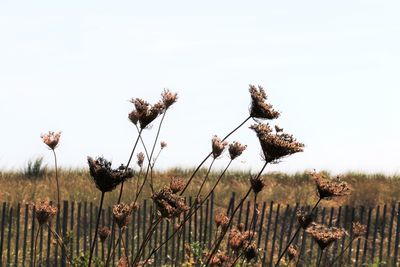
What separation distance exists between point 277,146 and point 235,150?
0.86m

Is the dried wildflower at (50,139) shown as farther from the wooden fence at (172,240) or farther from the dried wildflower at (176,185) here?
the wooden fence at (172,240)

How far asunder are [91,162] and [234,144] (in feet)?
4.11

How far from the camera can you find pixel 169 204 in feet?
10.1

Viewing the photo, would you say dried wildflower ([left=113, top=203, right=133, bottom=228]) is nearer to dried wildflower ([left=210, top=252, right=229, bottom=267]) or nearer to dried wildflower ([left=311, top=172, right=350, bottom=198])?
dried wildflower ([left=210, top=252, right=229, bottom=267])

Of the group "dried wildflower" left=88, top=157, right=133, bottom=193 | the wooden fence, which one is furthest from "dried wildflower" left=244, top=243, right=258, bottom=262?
the wooden fence

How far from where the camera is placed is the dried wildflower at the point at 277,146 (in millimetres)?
3145

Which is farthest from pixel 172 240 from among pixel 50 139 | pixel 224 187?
pixel 50 139

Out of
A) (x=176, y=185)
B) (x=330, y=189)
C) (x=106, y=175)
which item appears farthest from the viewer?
(x=176, y=185)

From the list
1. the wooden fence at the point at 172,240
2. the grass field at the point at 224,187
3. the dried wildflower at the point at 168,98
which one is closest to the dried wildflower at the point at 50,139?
the dried wildflower at the point at 168,98

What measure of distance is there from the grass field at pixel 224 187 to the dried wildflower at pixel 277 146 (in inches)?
A: 504

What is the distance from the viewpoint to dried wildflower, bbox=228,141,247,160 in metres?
3.97

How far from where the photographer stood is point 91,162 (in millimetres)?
2938

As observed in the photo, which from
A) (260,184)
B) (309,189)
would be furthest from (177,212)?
(309,189)

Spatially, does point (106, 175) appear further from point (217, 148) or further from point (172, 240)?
point (172, 240)
